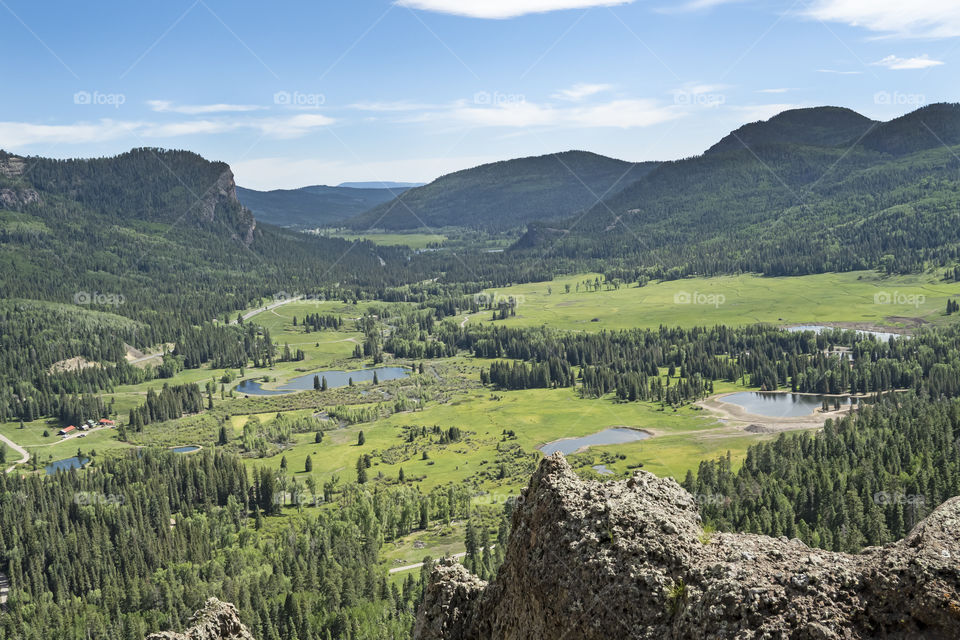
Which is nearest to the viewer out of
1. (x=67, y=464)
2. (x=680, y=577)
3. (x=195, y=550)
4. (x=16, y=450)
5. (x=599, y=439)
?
(x=680, y=577)

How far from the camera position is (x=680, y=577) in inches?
792

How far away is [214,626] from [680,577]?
2014 cm

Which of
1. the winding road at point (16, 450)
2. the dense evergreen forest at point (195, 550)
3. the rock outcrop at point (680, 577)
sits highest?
the rock outcrop at point (680, 577)

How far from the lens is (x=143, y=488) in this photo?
139375 millimetres

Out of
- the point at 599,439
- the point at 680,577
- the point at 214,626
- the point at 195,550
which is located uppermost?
the point at 680,577

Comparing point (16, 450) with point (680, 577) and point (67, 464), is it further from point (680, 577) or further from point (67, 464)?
point (680, 577)

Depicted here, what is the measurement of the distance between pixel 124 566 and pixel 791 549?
379ft

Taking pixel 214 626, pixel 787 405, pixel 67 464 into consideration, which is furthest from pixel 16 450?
pixel 787 405

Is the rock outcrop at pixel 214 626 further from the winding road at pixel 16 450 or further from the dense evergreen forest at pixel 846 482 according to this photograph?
the winding road at pixel 16 450

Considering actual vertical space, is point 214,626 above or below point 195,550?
above

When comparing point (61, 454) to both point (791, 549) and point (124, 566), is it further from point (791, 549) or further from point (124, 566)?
point (791, 549)

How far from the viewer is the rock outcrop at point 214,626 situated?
30.6 m

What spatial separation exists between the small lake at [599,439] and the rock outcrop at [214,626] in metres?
130

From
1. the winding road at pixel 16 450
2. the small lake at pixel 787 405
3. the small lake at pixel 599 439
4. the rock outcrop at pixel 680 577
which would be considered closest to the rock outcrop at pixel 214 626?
the rock outcrop at pixel 680 577
